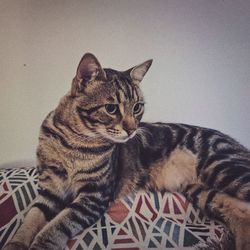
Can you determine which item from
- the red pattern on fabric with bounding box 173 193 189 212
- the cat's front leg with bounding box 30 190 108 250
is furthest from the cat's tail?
the cat's front leg with bounding box 30 190 108 250

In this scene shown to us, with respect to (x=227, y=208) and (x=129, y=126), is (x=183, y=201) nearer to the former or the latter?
(x=227, y=208)

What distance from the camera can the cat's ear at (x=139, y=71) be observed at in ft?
2.73

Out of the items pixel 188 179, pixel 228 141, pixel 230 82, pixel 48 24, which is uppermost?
pixel 48 24

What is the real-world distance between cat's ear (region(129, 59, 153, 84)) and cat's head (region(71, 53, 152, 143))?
0.04 metres

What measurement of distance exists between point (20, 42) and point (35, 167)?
1.04 feet

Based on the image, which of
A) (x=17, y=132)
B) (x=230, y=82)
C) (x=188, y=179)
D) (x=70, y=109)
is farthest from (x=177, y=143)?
(x=17, y=132)

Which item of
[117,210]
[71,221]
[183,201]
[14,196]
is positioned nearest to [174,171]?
[183,201]

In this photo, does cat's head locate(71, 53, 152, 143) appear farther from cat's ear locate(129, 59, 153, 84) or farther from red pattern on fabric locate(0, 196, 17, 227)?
red pattern on fabric locate(0, 196, 17, 227)

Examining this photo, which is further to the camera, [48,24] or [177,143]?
[177,143]

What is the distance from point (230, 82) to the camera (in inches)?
34.3

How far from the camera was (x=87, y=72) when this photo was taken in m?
0.78

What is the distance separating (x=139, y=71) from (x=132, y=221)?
36 centimetres

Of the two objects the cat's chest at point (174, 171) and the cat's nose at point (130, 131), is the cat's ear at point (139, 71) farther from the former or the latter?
the cat's chest at point (174, 171)

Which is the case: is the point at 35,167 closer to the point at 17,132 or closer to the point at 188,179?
the point at 17,132
